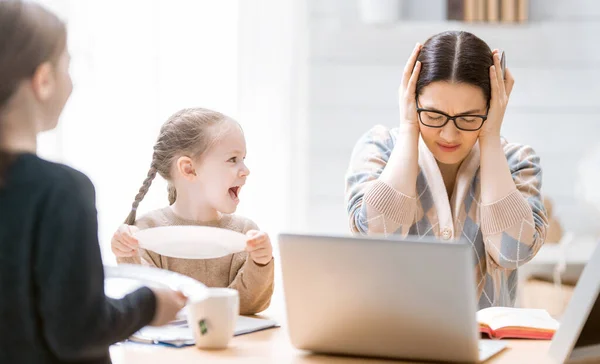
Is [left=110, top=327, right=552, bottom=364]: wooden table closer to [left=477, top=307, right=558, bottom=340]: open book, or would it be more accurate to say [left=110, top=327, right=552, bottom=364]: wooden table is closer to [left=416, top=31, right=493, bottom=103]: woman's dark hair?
[left=477, top=307, right=558, bottom=340]: open book

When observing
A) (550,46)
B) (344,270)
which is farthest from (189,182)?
(550,46)

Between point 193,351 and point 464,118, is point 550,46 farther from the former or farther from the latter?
point 193,351

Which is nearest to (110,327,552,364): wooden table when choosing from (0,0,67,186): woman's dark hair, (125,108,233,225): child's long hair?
(0,0,67,186): woman's dark hair

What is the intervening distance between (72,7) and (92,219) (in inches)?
103

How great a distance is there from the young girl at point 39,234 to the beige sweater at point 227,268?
636 millimetres

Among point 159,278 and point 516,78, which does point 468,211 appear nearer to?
point 159,278

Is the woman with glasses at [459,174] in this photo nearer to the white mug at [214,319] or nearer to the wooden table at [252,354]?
the wooden table at [252,354]

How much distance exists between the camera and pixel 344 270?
1146mm

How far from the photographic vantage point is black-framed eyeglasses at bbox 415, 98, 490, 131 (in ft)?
5.89

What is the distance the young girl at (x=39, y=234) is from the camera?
0.95 meters

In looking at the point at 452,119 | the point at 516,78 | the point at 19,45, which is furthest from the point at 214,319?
the point at 516,78

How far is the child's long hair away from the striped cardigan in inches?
13.9

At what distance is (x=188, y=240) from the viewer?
1.50 meters

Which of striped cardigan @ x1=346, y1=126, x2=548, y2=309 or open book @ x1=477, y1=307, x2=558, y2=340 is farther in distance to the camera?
striped cardigan @ x1=346, y1=126, x2=548, y2=309
